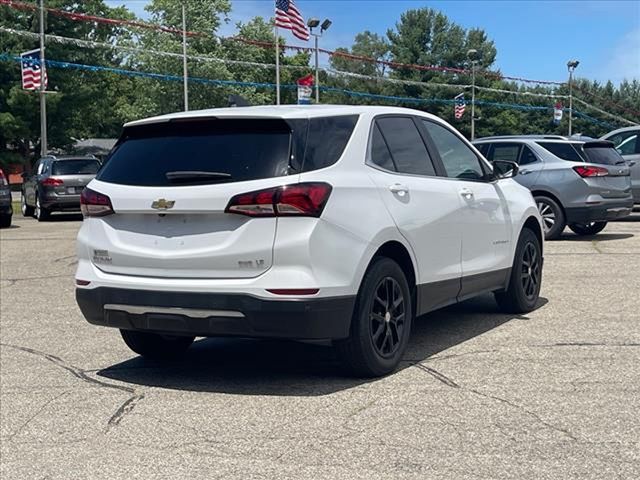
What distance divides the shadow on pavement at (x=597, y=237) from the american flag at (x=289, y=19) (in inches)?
809

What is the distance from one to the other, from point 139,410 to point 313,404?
1.04m

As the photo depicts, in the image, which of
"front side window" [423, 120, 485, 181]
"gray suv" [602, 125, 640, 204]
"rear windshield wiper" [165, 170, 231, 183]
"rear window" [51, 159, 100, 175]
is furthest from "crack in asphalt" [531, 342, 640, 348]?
"rear window" [51, 159, 100, 175]

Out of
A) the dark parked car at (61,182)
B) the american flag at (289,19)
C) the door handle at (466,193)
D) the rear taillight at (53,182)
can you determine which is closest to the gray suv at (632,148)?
the door handle at (466,193)

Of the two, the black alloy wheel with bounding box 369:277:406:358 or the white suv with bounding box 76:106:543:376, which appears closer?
the white suv with bounding box 76:106:543:376

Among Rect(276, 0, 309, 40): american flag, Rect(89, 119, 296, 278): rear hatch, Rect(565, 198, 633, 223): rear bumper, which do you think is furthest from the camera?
Rect(276, 0, 309, 40): american flag

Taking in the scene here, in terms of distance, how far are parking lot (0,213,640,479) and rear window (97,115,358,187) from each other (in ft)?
4.58

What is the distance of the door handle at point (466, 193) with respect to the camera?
6.73 metres

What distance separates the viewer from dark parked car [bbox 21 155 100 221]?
22.0 metres

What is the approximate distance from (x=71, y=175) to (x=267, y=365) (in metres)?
17.4

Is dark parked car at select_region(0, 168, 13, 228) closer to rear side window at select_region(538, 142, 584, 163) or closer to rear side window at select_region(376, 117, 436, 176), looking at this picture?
rear side window at select_region(538, 142, 584, 163)

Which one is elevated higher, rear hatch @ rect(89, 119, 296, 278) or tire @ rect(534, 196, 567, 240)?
rear hatch @ rect(89, 119, 296, 278)

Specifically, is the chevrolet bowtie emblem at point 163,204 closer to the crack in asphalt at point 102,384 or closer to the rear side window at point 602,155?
the crack in asphalt at point 102,384

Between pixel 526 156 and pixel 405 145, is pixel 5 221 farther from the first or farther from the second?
pixel 405 145

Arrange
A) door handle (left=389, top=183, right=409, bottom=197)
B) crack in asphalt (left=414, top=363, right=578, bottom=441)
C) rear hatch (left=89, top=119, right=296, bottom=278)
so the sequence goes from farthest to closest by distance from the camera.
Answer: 1. door handle (left=389, top=183, right=409, bottom=197)
2. rear hatch (left=89, top=119, right=296, bottom=278)
3. crack in asphalt (left=414, top=363, right=578, bottom=441)
